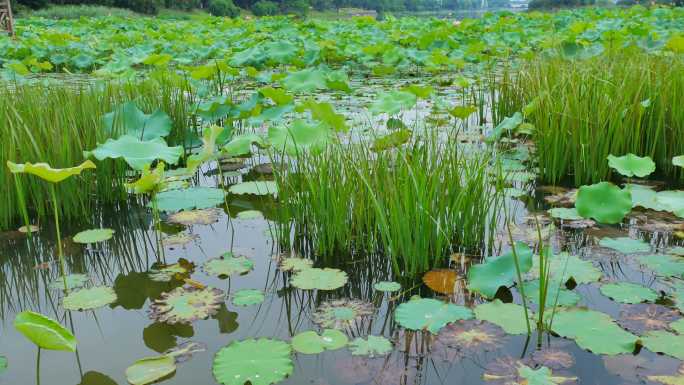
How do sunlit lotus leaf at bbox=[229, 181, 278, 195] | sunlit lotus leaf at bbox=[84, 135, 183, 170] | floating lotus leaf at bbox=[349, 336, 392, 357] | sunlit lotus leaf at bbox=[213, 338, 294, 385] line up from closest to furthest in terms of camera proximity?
sunlit lotus leaf at bbox=[213, 338, 294, 385] → floating lotus leaf at bbox=[349, 336, 392, 357] → sunlit lotus leaf at bbox=[84, 135, 183, 170] → sunlit lotus leaf at bbox=[229, 181, 278, 195]

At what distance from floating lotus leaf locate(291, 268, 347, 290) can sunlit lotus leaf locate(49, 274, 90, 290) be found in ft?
1.97

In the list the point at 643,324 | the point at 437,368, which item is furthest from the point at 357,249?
the point at 643,324

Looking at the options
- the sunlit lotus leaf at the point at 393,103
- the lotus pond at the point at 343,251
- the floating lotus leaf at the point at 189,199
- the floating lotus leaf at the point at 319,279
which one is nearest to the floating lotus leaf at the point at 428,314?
the lotus pond at the point at 343,251

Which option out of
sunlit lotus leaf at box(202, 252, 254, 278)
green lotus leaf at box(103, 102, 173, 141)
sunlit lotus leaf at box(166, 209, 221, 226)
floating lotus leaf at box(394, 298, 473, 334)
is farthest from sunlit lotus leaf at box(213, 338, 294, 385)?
green lotus leaf at box(103, 102, 173, 141)

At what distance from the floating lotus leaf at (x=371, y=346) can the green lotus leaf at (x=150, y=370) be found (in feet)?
1.29

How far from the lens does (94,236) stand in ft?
6.39

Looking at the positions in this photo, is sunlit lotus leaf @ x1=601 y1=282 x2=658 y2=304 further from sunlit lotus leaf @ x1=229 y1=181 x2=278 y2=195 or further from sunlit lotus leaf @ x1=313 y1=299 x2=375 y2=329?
sunlit lotus leaf @ x1=229 y1=181 x2=278 y2=195

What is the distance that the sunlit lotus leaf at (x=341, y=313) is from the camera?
142 centimetres

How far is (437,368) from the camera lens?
4.06 feet

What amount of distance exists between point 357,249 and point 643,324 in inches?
32.3

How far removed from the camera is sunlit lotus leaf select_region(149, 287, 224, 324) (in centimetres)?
145

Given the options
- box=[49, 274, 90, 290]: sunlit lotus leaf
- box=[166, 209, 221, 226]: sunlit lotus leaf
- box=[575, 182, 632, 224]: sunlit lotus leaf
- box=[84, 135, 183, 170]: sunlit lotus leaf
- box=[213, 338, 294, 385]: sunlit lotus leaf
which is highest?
box=[84, 135, 183, 170]: sunlit lotus leaf

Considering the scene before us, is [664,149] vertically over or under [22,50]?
under

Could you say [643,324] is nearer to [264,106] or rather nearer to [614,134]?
[614,134]
